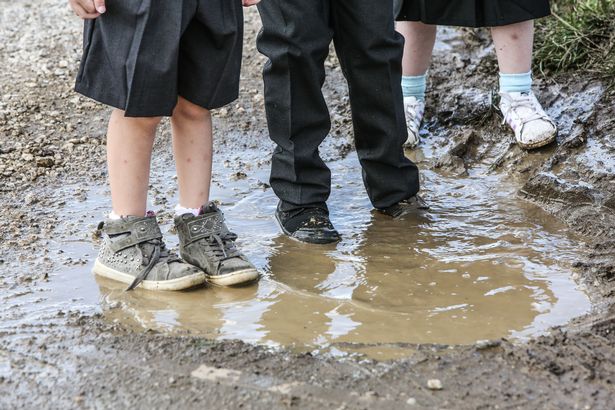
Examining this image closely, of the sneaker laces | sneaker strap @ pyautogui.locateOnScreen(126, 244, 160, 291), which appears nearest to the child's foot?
sneaker strap @ pyautogui.locateOnScreen(126, 244, 160, 291)

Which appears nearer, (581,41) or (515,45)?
(515,45)

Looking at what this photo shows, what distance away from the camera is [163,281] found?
3137 mm

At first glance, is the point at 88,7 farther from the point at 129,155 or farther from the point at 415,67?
the point at 415,67

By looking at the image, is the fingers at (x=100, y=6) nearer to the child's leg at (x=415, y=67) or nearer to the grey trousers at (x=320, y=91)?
the grey trousers at (x=320, y=91)

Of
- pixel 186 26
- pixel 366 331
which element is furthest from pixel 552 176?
pixel 186 26

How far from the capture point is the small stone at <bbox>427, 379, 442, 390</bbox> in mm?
2463

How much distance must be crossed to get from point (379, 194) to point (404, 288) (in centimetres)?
72

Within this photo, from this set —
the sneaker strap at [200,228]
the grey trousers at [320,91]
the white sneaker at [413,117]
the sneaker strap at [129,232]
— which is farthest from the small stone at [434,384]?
the white sneaker at [413,117]

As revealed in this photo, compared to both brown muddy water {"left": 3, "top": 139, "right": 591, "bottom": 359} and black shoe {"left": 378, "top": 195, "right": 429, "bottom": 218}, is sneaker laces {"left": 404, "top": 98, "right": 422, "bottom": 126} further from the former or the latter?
black shoe {"left": 378, "top": 195, "right": 429, "bottom": 218}

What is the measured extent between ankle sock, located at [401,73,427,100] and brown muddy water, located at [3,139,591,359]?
27.2 inches

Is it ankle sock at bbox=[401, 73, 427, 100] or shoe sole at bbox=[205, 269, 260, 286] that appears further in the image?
ankle sock at bbox=[401, 73, 427, 100]

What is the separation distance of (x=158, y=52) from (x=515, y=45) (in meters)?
1.98

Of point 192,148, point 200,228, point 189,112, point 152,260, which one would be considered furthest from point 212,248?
point 189,112

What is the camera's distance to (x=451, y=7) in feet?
14.1
